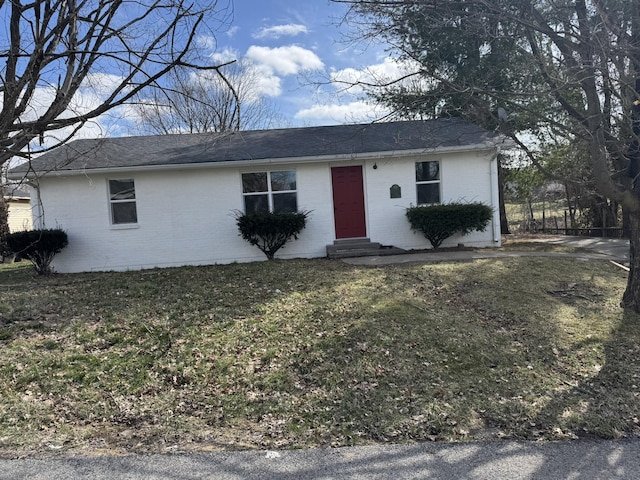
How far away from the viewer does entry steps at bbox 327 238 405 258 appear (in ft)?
35.6

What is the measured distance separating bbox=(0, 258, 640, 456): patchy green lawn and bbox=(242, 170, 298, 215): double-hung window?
3935mm

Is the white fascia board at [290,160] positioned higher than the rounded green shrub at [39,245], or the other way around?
the white fascia board at [290,160]

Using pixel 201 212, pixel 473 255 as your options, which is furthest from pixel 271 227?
pixel 473 255

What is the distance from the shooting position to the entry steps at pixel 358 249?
35.6 feet

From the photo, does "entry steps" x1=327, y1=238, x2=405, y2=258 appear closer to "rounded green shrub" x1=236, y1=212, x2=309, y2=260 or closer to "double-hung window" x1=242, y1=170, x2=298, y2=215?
"rounded green shrub" x1=236, y1=212, x2=309, y2=260

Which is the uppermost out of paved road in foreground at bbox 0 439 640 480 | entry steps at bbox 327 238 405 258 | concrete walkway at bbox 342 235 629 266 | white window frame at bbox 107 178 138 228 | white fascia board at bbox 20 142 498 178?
white fascia board at bbox 20 142 498 178

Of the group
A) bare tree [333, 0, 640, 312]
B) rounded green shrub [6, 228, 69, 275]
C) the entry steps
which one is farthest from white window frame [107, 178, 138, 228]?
bare tree [333, 0, 640, 312]

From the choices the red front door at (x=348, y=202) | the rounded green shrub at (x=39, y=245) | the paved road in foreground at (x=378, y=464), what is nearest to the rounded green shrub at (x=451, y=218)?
the red front door at (x=348, y=202)

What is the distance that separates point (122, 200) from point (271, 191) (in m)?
3.93

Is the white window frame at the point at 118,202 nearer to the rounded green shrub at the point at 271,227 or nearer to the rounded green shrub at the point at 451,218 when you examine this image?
the rounded green shrub at the point at 271,227

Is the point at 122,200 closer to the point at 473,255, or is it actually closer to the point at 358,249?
the point at 358,249

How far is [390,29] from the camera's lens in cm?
707

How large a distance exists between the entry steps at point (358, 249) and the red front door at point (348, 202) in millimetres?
203

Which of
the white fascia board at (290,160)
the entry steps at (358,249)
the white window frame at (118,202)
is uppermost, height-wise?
the white fascia board at (290,160)
